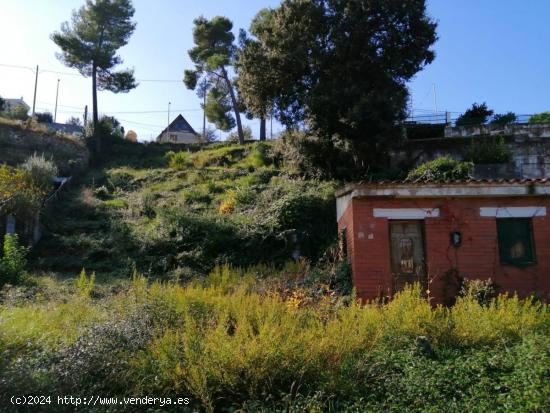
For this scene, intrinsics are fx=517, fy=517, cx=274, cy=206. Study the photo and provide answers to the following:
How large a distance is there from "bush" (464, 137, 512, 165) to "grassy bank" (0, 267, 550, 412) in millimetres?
13686

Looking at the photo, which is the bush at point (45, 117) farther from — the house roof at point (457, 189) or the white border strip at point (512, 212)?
the white border strip at point (512, 212)

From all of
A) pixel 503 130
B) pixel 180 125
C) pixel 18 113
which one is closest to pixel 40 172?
pixel 18 113

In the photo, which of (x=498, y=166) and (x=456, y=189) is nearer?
(x=456, y=189)

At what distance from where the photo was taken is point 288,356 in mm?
7012

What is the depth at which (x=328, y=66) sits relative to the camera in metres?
22.4

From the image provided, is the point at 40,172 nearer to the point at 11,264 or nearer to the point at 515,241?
the point at 11,264

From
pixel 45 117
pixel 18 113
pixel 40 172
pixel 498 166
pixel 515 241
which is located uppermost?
pixel 45 117

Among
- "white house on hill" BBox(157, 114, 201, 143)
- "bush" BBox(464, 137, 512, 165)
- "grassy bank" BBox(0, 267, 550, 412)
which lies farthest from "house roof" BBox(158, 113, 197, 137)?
"grassy bank" BBox(0, 267, 550, 412)

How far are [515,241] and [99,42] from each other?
33440 millimetres

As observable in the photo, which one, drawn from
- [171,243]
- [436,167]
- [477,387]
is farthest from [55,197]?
[477,387]

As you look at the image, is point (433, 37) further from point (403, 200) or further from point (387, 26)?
point (403, 200)

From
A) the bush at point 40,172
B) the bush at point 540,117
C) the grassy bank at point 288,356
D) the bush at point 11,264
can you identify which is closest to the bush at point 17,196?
the bush at point 40,172

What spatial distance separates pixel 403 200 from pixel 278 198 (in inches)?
356

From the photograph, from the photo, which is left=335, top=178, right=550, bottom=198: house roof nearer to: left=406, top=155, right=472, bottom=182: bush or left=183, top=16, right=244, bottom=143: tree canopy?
left=406, top=155, right=472, bottom=182: bush
